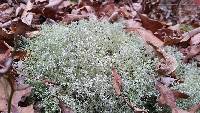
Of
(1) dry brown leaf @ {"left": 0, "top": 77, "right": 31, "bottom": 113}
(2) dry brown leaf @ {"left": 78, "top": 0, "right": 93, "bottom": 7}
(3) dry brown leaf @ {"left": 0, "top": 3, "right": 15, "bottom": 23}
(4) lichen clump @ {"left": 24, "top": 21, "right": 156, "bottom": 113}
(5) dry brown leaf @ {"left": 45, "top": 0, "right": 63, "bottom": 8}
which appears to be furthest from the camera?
(2) dry brown leaf @ {"left": 78, "top": 0, "right": 93, "bottom": 7}

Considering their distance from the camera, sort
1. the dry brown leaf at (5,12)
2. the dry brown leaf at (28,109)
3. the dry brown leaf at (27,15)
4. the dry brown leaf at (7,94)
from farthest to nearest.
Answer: the dry brown leaf at (5,12) → the dry brown leaf at (27,15) → the dry brown leaf at (28,109) → the dry brown leaf at (7,94)

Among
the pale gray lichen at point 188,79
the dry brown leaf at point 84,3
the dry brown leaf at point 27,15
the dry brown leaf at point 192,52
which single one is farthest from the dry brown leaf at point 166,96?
the dry brown leaf at point 84,3

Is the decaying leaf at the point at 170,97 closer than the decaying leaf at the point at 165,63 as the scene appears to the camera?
Yes

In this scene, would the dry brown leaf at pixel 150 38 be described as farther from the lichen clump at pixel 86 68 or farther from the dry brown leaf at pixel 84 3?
the dry brown leaf at pixel 84 3

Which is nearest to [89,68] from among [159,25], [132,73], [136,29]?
[132,73]

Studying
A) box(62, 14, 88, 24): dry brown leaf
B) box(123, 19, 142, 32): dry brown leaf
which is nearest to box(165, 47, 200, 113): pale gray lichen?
box(123, 19, 142, 32): dry brown leaf

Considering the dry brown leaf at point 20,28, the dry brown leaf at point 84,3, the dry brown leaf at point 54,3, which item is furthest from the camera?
the dry brown leaf at point 84,3

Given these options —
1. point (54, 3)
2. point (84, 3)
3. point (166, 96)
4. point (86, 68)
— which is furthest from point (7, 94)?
point (84, 3)

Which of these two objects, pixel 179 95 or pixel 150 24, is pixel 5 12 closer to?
pixel 150 24

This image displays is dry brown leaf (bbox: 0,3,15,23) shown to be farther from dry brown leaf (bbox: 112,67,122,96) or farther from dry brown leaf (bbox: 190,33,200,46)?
dry brown leaf (bbox: 190,33,200,46)
